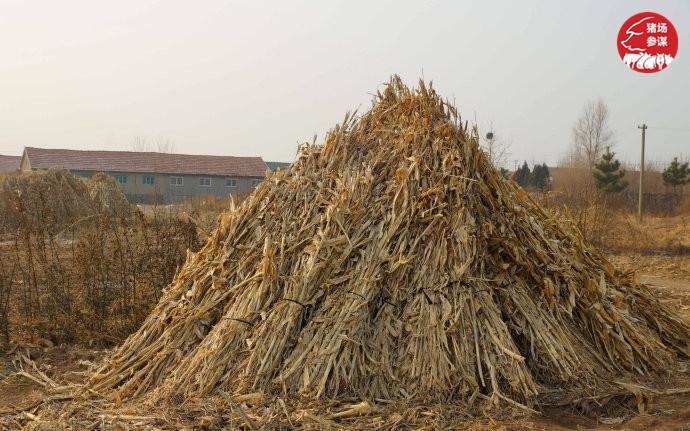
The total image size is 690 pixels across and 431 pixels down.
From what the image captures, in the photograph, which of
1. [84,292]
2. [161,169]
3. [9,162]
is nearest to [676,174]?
[161,169]

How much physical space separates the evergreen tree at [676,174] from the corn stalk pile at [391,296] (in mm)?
36570

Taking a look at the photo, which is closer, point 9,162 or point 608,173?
point 608,173

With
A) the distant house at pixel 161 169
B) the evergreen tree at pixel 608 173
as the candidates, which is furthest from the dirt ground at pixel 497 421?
the distant house at pixel 161 169

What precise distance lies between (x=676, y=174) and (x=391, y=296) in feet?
127

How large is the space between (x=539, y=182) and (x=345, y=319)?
3902cm

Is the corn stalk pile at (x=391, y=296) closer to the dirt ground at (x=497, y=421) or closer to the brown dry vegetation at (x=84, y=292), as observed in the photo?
the dirt ground at (x=497, y=421)

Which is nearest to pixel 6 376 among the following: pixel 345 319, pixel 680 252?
pixel 345 319

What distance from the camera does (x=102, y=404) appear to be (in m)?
4.82

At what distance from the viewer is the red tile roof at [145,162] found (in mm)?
40938

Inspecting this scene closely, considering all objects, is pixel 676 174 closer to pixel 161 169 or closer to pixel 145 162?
pixel 161 169

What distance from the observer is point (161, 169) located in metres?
42.8

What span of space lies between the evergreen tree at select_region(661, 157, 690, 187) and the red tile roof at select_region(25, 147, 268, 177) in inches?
970

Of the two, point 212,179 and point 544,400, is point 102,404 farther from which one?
point 212,179

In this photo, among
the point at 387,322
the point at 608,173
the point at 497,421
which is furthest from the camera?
the point at 608,173
